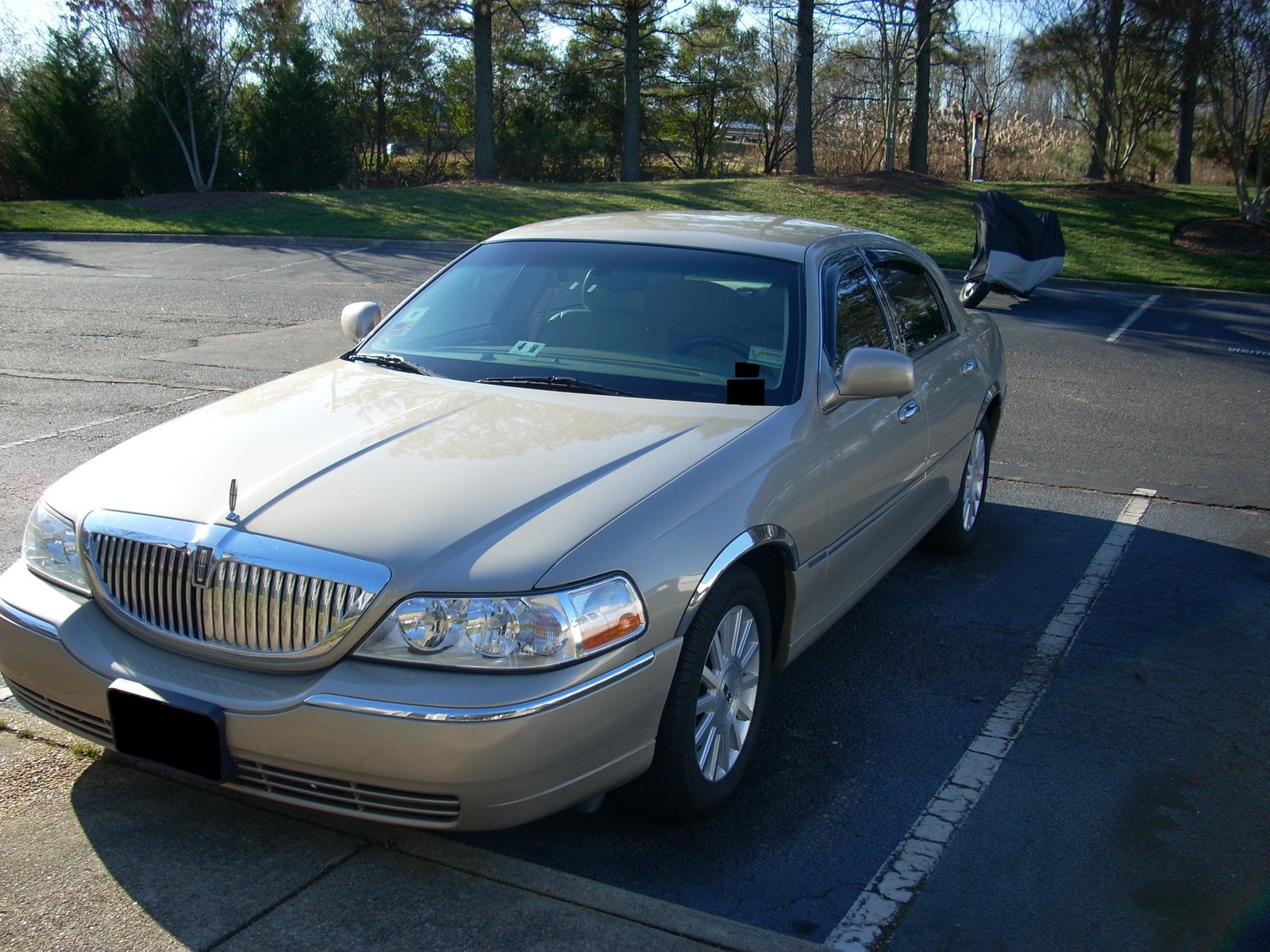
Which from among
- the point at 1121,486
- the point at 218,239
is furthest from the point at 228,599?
the point at 218,239

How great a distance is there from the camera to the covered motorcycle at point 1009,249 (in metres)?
14.9

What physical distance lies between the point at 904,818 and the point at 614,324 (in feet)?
6.60

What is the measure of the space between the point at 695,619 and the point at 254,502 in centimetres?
123

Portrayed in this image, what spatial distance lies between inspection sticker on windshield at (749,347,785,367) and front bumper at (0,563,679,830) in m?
1.39

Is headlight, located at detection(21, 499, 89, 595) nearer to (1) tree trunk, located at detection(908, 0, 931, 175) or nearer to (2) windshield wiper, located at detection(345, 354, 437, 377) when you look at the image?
(2) windshield wiper, located at detection(345, 354, 437, 377)

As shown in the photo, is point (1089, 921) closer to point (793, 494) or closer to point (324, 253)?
point (793, 494)

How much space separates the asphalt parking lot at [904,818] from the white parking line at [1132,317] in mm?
5758

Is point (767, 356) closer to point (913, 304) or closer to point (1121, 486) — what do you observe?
point (913, 304)

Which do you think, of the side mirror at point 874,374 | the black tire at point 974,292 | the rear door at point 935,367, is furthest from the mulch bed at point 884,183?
the side mirror at point 874,374

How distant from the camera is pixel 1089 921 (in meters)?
3.01

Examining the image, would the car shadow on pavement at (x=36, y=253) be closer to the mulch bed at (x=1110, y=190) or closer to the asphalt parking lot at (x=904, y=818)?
the asphalt parking lot at (x=904, y=818)

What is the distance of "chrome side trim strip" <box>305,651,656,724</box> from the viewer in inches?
107

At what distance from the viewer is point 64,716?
10.4 feet

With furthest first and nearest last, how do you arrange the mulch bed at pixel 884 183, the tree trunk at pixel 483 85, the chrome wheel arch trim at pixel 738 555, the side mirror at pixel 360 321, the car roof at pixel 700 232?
1. the tree trunk at pixel 483 85
2. the mulch bed at pixel 884 183
3. the side mirror at pixel 360 321
4. the car roof at pixel 700 232
5. the chrome wheel arch trim at pixel 738 555
